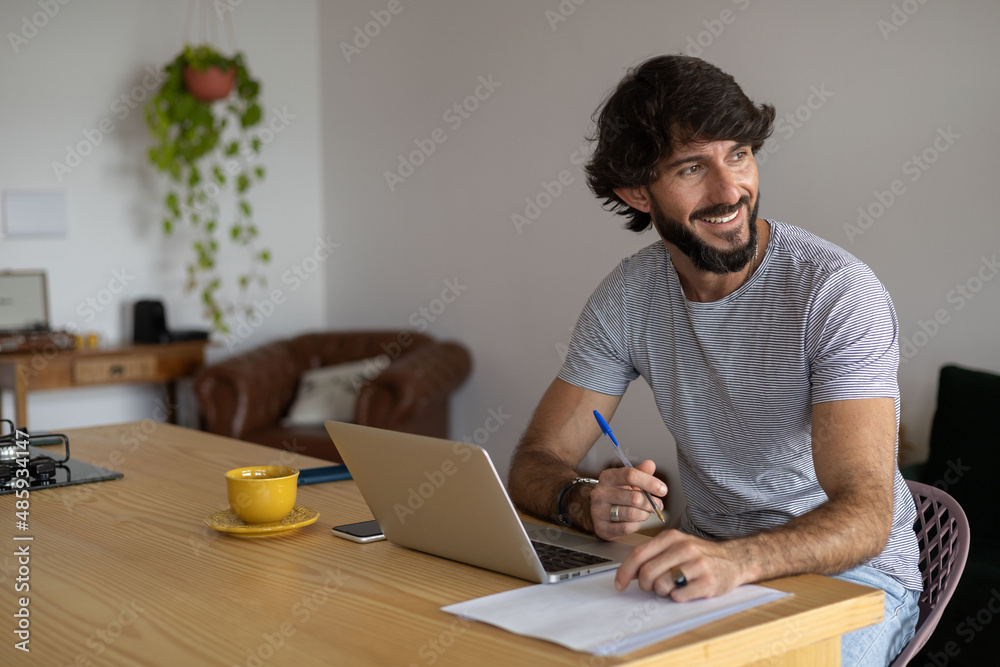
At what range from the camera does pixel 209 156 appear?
15.9 feet

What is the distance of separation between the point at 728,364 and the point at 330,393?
9.78 feet

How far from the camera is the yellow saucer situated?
1310 millimetres

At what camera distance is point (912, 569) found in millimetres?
1457

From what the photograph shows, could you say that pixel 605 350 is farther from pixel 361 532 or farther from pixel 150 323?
pixel 150 323

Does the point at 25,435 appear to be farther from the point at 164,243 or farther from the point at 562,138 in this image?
the point at 164,243

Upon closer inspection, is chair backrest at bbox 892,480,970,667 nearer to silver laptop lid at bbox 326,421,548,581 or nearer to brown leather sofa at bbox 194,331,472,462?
silver laptop lid at bbox 326,421,548,581

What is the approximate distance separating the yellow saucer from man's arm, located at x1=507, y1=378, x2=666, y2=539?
34 centimetres

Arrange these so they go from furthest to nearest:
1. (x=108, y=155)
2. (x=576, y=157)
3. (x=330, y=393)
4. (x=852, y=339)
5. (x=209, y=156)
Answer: (x=209, y=156) → (x=108, y=155) → (x=330, y=393) → (x=576, y=157) → (x=852, y=339)

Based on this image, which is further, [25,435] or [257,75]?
[257,75]

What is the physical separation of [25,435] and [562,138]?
2576 millimetres

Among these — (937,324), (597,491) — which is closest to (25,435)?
(597,491)

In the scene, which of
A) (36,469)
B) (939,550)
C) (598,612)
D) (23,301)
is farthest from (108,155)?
(598,612)

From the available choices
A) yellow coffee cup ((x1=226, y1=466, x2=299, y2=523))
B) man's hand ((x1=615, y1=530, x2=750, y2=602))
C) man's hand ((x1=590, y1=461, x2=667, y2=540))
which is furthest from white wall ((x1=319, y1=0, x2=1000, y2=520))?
yellow coffee cup ((x1=226, y1=466, x2=299, y2=523))

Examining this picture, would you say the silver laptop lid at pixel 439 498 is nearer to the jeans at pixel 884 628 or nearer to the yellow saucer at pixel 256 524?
the yellow saucer at pixel 256 524
